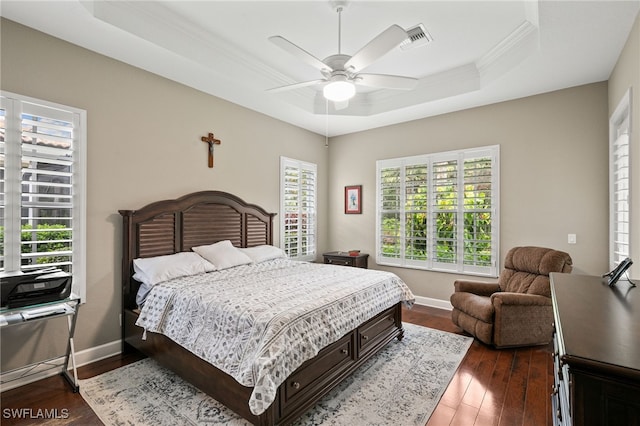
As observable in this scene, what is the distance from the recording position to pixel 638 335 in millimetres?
972

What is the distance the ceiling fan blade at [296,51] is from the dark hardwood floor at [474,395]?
9.13 feet

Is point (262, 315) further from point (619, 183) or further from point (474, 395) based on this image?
point (619, 183)

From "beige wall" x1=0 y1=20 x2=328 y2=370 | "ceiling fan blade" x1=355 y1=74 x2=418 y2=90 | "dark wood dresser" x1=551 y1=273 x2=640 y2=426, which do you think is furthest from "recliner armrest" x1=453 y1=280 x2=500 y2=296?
"beige wall" x1=0 y1=20 x2=328 y2=370

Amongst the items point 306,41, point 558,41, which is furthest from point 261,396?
point 558,41

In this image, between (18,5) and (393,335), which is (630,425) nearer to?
(393,335)

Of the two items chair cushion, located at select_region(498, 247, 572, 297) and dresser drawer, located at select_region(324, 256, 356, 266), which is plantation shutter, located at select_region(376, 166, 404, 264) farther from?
chair cushion, located at select_region(498, 247, 572, 297)

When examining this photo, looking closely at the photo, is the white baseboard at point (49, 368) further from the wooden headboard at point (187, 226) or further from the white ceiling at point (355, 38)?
the white ceiling at point (355, 38)

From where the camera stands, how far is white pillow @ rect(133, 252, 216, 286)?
116 inches

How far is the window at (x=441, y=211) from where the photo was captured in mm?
4297

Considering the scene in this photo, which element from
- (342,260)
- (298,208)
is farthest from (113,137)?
(342,260)

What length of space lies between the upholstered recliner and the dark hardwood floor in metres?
0.18

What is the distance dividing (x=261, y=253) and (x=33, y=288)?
88.9 inches

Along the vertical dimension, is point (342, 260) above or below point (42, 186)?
below

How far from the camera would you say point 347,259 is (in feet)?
16.6
